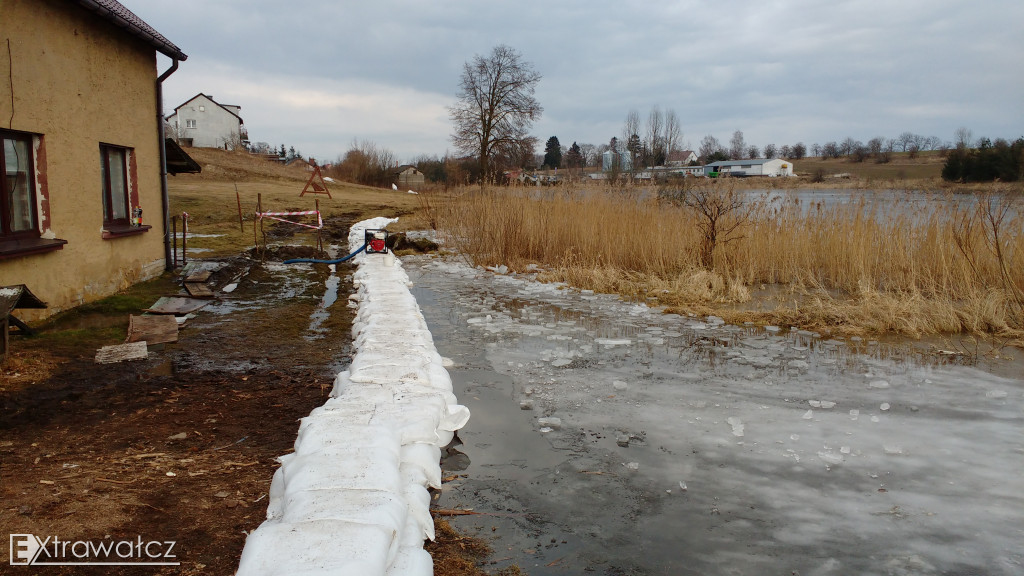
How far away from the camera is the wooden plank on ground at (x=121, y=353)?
5.55 metres

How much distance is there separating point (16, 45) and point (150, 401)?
4.07 m

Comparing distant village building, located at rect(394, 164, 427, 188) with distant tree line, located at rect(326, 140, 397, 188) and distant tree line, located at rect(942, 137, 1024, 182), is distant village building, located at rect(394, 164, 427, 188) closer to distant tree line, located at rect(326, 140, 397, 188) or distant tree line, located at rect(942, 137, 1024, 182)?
distant tree line, located at rect(326, 140, 397, 188)

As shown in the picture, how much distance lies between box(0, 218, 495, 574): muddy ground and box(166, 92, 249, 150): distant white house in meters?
59.0

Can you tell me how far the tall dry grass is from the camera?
7.68 m

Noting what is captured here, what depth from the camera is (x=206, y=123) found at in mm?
61312

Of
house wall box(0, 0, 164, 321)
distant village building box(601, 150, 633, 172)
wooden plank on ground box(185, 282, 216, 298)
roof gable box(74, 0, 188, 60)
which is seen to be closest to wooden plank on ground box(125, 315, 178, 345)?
house wall box(0, 0, 164, 321)

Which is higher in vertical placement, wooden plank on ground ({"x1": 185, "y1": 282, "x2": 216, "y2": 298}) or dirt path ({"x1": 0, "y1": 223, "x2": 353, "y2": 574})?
wooden plank on ground ({"x1": 185, "y1": 282, "x2": 216, "y2": 298})

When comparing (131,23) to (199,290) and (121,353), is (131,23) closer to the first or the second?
(199,290)

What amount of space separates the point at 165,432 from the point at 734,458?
3.37 metres

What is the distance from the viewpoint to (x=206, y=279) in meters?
9.08

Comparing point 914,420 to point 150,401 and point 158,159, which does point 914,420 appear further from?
point 158,159

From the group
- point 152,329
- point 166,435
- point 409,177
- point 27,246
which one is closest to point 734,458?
point 166,435

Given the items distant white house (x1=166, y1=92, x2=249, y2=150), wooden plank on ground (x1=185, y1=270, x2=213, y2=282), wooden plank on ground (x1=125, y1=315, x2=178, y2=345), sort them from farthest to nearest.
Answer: distant white house (x1=166, y1=92, x2=249, y2=150) → wooden plank on ground (x1=185, y1=270, x2=213, y2=282) → wooden plank on ground (x1=125, y1=315, x2=178, y2=345)

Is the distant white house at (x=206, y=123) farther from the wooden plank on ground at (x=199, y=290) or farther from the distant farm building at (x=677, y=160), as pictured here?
the wooden plank on ground at (x=199, y=290)
